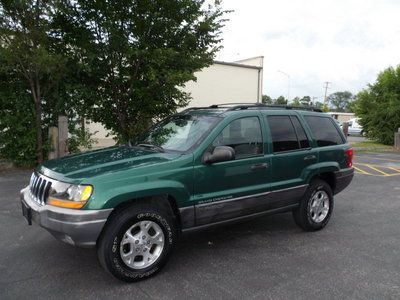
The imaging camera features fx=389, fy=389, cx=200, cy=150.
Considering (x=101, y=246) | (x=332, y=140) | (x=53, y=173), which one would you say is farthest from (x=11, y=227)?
(x=332, y=140)

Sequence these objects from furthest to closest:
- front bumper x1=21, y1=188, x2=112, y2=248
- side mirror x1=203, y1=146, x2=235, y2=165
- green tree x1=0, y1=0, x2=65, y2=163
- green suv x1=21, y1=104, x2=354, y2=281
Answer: green tree x1=0, y1=0, x2=65, y2=163 → side mirror x1=203, y1=146, x2=235, y2=165 → green suv x1=21, y1=104, x2=354, y2=281 → front bumper x1=21, y1=188, x2=112, y2=248

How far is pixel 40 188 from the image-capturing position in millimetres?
4059

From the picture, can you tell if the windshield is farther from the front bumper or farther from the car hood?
the front bumper

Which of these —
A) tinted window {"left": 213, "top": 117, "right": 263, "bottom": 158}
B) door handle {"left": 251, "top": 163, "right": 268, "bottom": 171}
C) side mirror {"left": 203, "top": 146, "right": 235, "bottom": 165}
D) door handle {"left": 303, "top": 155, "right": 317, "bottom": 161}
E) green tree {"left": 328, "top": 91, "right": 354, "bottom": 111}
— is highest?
green tree {"left": 328, "top": 91, "right": 354, "bottom": 111}

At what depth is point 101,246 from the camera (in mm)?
3689

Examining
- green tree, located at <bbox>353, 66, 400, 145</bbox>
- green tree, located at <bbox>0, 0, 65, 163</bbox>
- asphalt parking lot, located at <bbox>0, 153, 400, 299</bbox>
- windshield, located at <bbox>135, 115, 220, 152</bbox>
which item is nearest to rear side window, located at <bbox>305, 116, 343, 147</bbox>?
asphalt parking lot, located at <bbox>0, 153, 400, 299</bbox>

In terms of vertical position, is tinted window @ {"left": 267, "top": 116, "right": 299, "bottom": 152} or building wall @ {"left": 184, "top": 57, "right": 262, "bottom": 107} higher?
building wall @ {"left": 184, "top": 57, "right": 262, "bottom": 107}

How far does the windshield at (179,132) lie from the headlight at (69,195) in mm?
1216

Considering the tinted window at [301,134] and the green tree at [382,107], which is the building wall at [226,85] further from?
the tinted window at [301,134]

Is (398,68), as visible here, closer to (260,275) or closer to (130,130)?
(130,130)

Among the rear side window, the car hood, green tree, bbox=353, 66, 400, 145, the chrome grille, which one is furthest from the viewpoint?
green tree, bbox=353, 66, 400, 145

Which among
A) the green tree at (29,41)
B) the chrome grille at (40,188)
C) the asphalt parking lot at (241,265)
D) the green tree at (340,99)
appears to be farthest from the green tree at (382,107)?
the green tree at (340,99)

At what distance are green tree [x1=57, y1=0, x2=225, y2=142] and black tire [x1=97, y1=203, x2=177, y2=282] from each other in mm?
5535

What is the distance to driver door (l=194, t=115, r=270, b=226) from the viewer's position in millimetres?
4277
